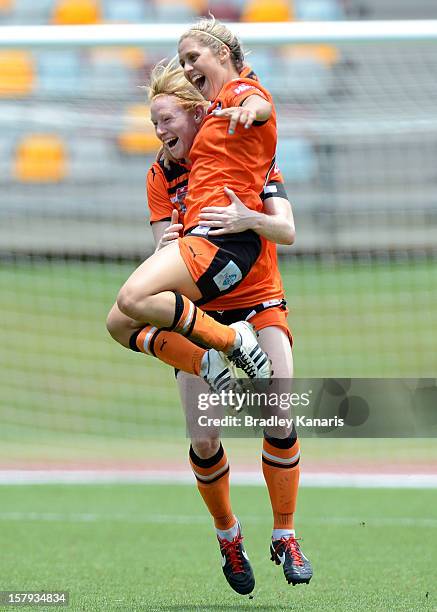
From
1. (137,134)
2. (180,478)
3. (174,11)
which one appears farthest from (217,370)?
(174,11)

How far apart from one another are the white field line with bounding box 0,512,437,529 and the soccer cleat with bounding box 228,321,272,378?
3108mm

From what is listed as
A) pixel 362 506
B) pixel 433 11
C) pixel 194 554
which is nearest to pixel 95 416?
pixel 362 506

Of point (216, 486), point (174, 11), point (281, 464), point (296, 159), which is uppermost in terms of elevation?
point (174, 11)

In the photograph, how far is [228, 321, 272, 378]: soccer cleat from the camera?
543 cm

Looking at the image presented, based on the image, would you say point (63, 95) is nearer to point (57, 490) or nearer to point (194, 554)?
point (57, 490)

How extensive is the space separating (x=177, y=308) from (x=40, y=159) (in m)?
8.80

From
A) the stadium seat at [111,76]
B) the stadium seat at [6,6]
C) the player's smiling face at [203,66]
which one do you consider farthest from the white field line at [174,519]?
the stadium seat at [6,6]

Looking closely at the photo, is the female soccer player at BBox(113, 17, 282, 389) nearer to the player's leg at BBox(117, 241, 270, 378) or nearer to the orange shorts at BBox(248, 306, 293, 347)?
the player's leg at BBox(117, 241, 270, 378)

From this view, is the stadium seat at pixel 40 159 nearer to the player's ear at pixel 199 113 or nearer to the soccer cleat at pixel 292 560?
the player's ear at pixel 199 113

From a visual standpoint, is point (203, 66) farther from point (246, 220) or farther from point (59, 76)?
point (59, 76)

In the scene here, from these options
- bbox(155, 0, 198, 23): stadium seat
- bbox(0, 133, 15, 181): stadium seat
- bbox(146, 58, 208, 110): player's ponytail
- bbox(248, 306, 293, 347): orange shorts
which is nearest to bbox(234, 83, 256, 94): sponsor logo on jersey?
bbox(146, 58, 208, 110): player's ponytail

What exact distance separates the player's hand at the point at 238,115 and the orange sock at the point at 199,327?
2.82ft

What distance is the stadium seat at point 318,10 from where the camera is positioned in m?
20.8

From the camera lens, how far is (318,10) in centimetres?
2133
